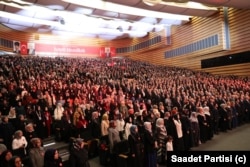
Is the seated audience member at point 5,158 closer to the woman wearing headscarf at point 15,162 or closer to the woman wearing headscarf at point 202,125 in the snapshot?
the woman wearing headscarf at point 15,162

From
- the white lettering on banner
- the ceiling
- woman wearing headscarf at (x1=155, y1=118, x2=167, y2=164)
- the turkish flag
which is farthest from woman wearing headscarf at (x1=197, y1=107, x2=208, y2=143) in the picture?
the white lettering on banner

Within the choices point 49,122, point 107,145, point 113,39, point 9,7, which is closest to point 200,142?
point 107,145

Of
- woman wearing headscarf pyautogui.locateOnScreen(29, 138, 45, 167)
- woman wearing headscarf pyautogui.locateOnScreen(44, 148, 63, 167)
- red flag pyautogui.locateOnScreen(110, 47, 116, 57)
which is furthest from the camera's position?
red flag pyautogui.locateOnScreen(110, 47, 116, 57)

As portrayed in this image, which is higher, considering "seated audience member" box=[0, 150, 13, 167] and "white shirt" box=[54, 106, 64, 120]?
"white shirt" box=[54, 106, 64, 120]

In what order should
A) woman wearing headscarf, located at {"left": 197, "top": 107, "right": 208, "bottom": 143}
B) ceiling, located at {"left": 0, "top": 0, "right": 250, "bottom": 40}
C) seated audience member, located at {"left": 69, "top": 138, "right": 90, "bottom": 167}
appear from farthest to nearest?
ceiling, located at {"left": 0, "top": 0, "right": 250, "bottom": 40} < woman wearing headscarf, located at {"left": 197, "top": 107, "right": 208, "bottom": 143} < seated audience member, located at {"left": 69, "top": 138, "right": 90, "bottom": 167}

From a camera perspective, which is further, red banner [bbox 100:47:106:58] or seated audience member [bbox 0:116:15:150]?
red banner [bbox 100:47:106:58]

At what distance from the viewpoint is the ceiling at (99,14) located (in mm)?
15712

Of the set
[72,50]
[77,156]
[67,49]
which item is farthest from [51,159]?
[72,50]

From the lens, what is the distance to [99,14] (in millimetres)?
18656

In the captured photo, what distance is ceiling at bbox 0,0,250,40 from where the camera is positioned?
15.7 metres

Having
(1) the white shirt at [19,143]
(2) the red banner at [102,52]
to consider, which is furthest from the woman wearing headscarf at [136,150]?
(2) the red banner at [102,52]

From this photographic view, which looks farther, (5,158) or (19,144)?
(19,144)

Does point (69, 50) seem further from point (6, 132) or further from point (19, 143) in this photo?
point (19, 143)

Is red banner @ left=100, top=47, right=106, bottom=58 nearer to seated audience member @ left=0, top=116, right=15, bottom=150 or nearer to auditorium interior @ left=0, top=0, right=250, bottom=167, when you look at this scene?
auditorium interior @ left=0, top=0, right=250, bottom=167
